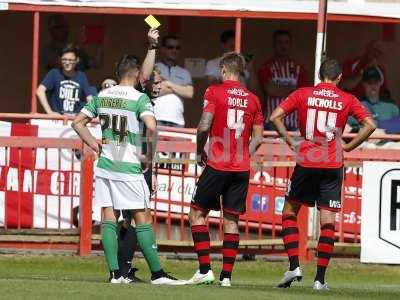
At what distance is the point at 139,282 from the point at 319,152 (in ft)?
6.71

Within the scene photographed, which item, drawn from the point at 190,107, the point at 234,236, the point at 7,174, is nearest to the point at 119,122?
the point at 234,236

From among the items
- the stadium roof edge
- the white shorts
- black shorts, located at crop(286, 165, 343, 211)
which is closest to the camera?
the white shorts

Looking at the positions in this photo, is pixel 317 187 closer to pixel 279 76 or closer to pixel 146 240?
pixel 146 240

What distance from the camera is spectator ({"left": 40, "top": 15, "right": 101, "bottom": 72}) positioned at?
21922mm

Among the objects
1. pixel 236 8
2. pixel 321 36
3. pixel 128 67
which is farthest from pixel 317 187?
pixel 236 8

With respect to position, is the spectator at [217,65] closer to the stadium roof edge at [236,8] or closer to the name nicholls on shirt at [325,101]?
the stadium roof edge at [236,8]

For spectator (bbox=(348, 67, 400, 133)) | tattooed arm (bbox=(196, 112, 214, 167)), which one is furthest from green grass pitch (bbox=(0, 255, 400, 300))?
spectator (bbox=(348, 67, 400, 133))

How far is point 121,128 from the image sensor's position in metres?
13.3

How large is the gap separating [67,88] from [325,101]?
706 cm

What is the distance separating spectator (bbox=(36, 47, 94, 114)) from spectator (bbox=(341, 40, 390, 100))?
3.90 metres

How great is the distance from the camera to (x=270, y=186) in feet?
57.9

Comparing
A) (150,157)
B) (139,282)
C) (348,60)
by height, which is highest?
(348,60)

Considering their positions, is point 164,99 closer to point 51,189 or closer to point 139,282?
point 51,189

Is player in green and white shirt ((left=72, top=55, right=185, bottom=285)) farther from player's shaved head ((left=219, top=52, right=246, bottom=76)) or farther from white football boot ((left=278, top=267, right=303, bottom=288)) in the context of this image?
white football boot ((left=278, top=267, right=303, bottom=288))
